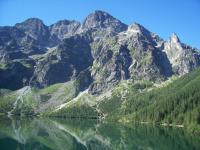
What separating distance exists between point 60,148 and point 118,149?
22257 mm

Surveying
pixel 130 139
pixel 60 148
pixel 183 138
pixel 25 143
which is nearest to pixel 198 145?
pixel 183 138

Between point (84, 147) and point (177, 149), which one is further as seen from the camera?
point (84, 147)

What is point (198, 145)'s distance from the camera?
14350cm

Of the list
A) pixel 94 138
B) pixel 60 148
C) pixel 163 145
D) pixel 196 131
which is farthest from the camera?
pixel 196 131

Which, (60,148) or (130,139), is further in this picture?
(130,139)

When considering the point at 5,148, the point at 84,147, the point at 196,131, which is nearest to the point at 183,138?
the point at 196,131

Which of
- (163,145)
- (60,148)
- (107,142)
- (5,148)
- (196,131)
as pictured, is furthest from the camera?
(196,131)

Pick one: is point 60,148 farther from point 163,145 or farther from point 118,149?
point 163,145

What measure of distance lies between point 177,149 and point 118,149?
22.4 metres

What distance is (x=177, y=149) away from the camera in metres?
138

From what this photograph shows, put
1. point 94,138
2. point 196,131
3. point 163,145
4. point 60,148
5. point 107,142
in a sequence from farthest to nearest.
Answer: point 196,131, point 94,138, point 107,142, point 163,145, point 60,148

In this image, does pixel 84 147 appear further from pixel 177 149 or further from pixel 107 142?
pixel 177 149

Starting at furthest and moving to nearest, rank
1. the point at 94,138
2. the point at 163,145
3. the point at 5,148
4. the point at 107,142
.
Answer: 1. the point at 94,138
2. the point at 107,142
3. the point at 163,145
4. the point at 5,148

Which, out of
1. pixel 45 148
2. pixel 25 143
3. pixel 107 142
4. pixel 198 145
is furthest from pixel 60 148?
pixel 198 145
